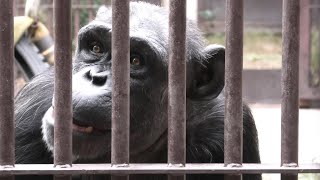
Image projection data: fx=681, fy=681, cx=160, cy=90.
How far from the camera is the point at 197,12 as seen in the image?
33.1 ft

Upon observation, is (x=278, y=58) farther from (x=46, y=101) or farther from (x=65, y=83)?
(x=65, y=83)

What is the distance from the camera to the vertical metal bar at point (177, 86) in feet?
5.48

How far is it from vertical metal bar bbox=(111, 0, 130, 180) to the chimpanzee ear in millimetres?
968

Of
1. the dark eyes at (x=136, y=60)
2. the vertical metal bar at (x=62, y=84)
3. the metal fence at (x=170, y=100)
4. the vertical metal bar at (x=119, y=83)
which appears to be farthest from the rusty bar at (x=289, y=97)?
the dark eyes at (x=136, y=60)

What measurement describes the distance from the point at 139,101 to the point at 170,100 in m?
0.71

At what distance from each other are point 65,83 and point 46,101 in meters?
1.03

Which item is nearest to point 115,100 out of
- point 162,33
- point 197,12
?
point 162,33

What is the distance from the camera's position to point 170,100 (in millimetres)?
1684

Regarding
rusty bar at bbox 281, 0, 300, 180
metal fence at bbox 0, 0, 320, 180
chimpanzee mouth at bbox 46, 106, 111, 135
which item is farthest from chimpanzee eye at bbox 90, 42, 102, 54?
rusty bar at bbox 281, 0, 300, 180

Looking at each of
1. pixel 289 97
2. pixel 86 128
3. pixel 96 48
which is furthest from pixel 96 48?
pixel 289 97

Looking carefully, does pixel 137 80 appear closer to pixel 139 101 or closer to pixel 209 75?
pixel 139 101

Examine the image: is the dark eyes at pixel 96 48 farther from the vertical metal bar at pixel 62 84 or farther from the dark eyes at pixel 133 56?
the vertical metal bar at pixel 62 84

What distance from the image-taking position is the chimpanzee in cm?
213

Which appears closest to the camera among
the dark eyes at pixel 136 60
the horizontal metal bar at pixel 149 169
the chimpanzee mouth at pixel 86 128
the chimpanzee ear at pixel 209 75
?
the horizontal metal bar at pixel 149 169
